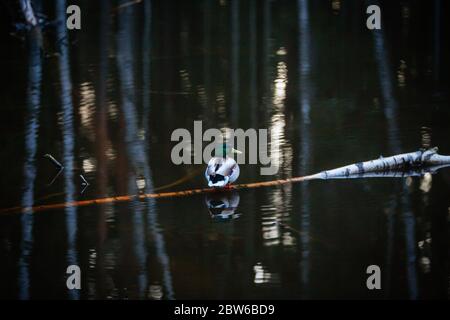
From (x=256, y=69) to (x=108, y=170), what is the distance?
3.95m

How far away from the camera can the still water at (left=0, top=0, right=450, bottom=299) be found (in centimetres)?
782

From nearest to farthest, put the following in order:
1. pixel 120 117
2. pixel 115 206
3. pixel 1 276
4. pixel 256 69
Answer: pixel 1 276
pixel 115 206
pixel 120 117
pixel 256 69

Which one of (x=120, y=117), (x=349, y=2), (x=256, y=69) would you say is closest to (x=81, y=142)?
(x=120, y=117)

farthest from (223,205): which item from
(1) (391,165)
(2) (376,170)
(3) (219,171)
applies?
(1) (391,165)

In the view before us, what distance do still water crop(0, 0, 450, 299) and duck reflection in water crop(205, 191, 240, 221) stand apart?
0.03m

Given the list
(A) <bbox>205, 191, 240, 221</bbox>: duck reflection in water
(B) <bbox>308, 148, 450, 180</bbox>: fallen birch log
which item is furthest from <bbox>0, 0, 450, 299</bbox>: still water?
(B) <bbox>308, 148, 450, 180</bbox>: fallen birch log

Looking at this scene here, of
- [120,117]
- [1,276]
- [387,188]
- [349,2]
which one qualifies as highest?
[349,2]

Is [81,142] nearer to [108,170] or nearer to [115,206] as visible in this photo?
[108,170]

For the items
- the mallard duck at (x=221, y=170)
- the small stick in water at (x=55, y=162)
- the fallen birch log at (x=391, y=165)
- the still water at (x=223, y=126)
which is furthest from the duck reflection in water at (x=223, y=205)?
the small stick in water at (x=55, y=162)

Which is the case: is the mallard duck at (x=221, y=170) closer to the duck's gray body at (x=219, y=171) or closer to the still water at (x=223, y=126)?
the duck's gray body at (x=219, y=171)

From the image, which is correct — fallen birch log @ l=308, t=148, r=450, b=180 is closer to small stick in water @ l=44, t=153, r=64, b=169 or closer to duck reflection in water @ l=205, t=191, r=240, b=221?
duck reflection in water @ l=205, t=191, r=240, b=221

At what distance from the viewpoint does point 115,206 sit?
9.04m

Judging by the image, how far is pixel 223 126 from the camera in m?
11.0

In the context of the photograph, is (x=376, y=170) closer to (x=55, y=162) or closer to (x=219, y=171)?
(x=219, y=171)
